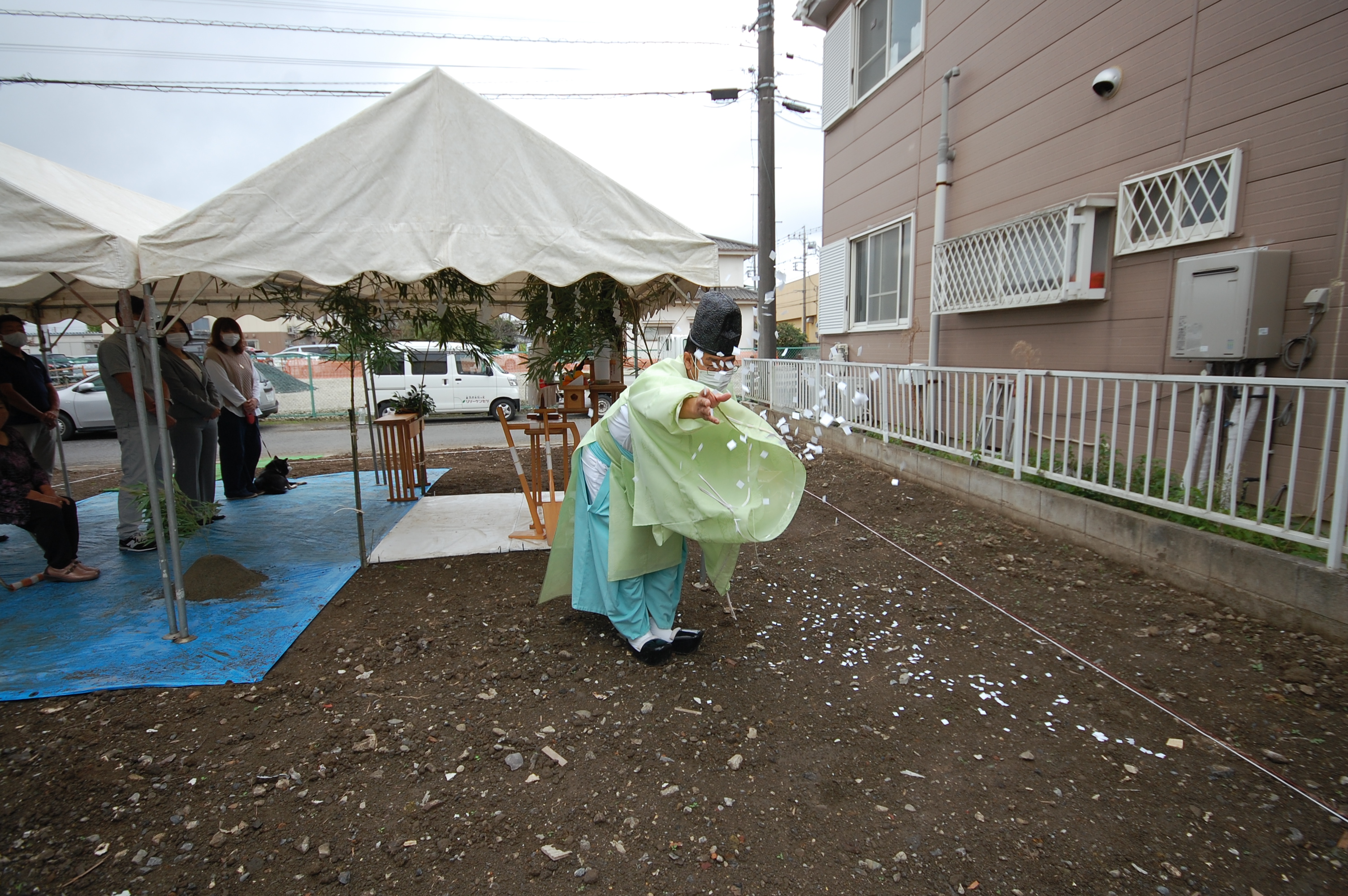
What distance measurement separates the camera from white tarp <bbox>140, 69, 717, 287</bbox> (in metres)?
3.16

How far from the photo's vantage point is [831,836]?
1.87 meters

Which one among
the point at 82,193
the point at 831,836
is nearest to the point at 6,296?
the point at 82,193

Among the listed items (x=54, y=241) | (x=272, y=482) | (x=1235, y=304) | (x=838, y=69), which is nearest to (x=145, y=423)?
(x=54, y=241)

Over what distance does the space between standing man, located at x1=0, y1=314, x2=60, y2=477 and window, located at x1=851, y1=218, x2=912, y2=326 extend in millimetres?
7813

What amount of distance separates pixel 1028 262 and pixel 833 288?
404 cm

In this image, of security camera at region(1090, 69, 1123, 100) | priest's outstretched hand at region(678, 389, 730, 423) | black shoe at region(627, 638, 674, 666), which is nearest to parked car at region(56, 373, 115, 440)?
black shoe at region(627, 638, 674, 666)

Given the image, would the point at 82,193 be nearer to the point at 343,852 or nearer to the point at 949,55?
the point at 343,852

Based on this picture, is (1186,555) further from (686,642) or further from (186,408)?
(186,408)

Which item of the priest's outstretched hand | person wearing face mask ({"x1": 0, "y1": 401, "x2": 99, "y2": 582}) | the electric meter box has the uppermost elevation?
the electric meter box

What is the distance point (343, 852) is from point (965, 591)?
126 inches

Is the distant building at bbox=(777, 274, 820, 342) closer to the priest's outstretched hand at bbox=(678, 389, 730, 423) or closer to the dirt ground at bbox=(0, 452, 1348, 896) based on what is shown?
the dirt ground at bbox=(0, 452, 1348, 896)

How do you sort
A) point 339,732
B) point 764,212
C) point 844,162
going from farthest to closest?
1. point 764,212
2. point 844,162
3. point 339,732

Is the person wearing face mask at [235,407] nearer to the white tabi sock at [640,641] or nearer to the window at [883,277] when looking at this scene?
the white tabi sock at [640,641]

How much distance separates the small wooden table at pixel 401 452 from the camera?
5.66 m
